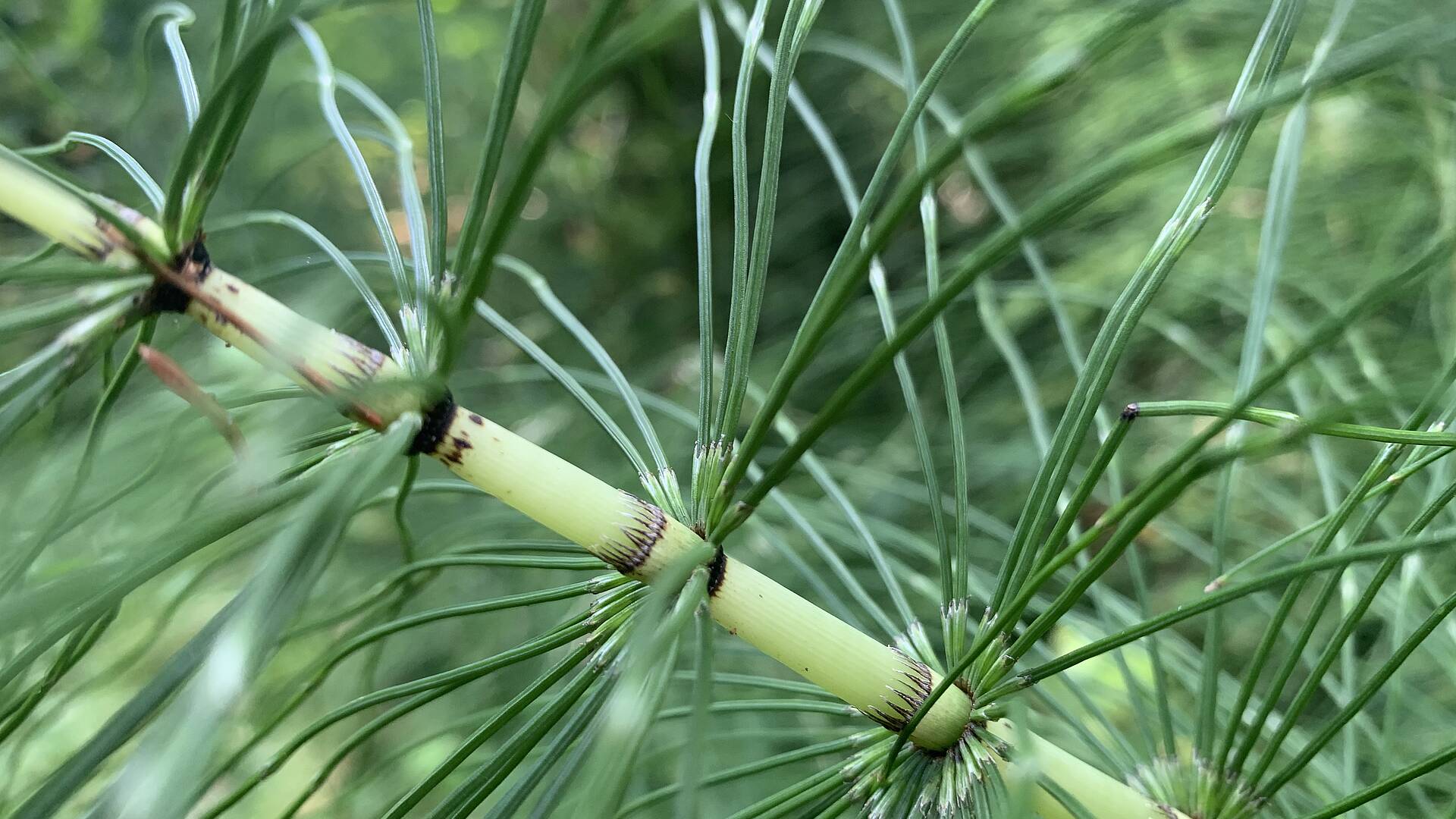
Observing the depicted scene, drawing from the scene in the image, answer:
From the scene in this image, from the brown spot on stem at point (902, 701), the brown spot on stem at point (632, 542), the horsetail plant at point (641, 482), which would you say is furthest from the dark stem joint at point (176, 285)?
the brown spot on stem at point (902, 701)

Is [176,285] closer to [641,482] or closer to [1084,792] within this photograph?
[641,482]

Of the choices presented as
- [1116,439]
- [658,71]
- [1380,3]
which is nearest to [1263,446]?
[1116,439]

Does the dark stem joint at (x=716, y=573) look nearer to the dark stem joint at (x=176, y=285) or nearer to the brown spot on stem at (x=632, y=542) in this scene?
the brown spot on stem at (x=632, y=542)

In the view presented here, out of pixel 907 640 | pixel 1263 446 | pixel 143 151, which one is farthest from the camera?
pixel 143 151

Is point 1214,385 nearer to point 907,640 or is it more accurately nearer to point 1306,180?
point 1306,180

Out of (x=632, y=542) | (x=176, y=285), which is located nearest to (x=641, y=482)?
(x=632, y=542)

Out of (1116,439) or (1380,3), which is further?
(1380,3)

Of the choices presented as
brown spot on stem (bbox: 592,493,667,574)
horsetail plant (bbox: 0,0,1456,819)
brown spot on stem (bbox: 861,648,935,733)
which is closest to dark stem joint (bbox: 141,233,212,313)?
horsetail plant (bbox: 0,0,1456,819)
